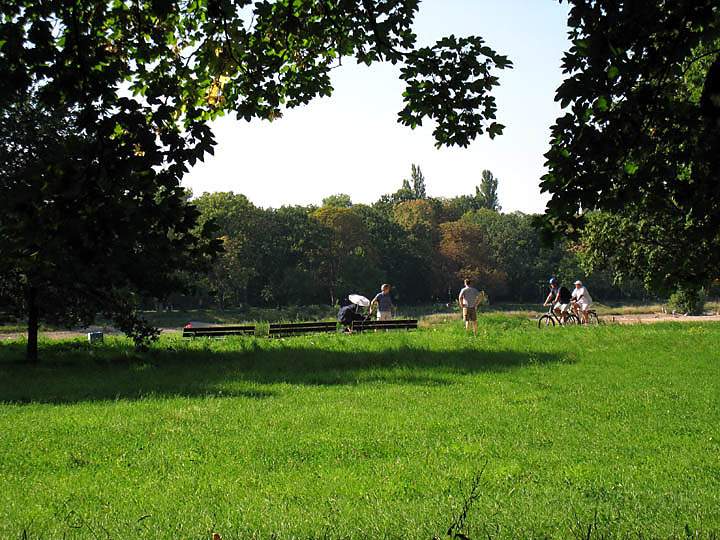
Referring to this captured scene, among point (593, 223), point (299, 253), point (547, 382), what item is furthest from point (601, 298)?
point (547, 382)

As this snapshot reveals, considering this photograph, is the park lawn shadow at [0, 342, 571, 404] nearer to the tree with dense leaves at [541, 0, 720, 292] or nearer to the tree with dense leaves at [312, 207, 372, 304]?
the tree with dense leaves at [541, 0, 720, 292]

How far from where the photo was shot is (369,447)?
9.25 meters

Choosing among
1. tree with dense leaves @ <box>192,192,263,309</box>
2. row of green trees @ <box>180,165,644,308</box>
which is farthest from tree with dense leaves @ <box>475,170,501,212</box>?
tree with dense leaves @ <box>192,192,263,309</box>

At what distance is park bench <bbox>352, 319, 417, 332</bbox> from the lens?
2420cm

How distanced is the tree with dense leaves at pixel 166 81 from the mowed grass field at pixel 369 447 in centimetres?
235

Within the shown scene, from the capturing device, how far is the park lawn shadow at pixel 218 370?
14750 mm

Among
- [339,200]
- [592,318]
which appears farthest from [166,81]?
[339,200]

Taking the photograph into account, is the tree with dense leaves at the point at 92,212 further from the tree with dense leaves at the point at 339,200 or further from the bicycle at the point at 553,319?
the tree with dense leaves at the point at 339,200

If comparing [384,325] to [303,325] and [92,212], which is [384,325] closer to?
[303,325]

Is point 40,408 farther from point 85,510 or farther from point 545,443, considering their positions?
point 545,443

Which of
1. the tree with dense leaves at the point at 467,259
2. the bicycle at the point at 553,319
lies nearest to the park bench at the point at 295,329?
the bicycle at the point at 553,319

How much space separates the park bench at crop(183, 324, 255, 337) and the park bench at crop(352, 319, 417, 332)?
11.5ft

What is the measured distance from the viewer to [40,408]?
1280 centimetres

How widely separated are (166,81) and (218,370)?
37.4 ft
